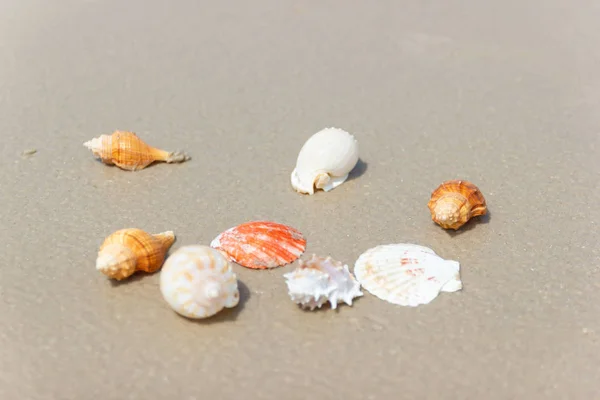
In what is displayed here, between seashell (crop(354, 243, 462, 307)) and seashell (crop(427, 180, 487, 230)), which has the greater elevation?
seashell (crop(427, 180, 487, 230))

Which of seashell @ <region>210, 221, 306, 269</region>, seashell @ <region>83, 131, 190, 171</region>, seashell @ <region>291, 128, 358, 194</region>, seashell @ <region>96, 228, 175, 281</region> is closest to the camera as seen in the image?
seashell @ <region>96, 228, 175, 281</region>

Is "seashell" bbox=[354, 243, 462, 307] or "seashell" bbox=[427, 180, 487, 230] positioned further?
"seashell" bbox=[427, 180, 487, 230]

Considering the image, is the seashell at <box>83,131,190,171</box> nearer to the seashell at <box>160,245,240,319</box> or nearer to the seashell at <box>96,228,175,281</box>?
the seashell at <box>96,228,175,281</box>

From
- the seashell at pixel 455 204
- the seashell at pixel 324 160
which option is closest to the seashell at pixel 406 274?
the seashell at pixel 455 204

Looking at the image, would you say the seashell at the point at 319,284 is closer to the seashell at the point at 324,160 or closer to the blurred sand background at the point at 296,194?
the blurred sand background at the point at 296,194

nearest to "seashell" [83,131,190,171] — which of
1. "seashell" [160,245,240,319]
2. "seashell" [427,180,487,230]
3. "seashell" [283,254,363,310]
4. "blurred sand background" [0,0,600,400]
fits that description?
"blurred sand background" [0,0,600,400]

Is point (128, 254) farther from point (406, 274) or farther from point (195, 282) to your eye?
point (406, 274)
